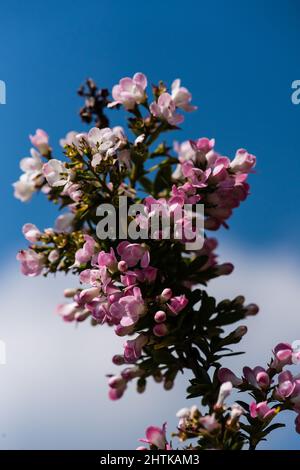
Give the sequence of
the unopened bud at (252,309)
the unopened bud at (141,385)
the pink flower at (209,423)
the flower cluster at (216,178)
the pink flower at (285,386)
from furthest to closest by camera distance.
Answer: the unopened bud at (141,385) < the unopened bud at (252,309) < the flower cluster at (216,178) < the pink flower at (285,386) < the pink flower at (209,423)

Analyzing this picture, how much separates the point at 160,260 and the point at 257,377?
1019 millimetres

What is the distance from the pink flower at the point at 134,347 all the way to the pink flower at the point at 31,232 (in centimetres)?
128

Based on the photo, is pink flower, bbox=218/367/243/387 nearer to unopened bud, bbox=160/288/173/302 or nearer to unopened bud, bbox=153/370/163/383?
unopened bud, bbox=160/288/173/302

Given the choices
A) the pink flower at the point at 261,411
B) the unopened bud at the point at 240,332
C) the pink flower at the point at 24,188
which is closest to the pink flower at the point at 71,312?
the pink flower at the point at 24,188

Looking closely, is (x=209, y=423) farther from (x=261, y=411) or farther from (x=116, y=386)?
(x=116, y=386)

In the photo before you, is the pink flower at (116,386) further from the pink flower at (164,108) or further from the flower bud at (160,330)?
the pink flower at (164,108)

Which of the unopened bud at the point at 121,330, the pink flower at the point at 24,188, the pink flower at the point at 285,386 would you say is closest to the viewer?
the pink flower at the point at 285,386

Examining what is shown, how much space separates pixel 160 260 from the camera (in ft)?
13.9

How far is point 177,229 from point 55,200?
1.38m

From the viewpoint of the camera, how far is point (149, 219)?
4035 mm

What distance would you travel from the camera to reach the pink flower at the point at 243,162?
14.5 feet

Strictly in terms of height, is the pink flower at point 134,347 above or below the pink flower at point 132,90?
below

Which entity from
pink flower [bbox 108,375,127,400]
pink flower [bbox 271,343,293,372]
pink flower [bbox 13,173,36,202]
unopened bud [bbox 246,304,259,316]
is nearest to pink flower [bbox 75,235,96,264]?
pink flower [bbox 108,375,127,400]
